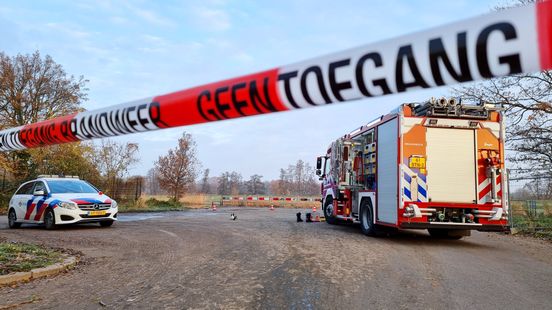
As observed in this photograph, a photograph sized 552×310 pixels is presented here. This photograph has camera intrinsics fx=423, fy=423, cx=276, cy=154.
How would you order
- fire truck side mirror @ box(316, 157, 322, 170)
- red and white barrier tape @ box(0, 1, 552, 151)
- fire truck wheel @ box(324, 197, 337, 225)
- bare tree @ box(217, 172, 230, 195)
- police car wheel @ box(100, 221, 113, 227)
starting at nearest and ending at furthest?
red and white barrier tape @ box(0, 1, 552, 151)
police car wheel @ box(100, 221, 113, 227)
fire truck wheel @ box(324, 197, 337, 225)
fire truck side mirror @ box(316, 157, 322, 170)
bare tree @ box(217, 172, 230, 195)

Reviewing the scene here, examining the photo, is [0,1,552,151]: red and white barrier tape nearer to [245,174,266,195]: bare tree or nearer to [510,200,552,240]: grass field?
[510,200,552,240]: grass field

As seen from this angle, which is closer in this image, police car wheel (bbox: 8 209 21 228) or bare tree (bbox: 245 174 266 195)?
police car wheel (bbox: 8 209 21 228)

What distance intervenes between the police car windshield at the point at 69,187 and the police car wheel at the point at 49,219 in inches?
25.0

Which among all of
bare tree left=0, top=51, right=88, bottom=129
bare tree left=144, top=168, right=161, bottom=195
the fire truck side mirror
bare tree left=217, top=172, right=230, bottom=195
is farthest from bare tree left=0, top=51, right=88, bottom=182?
bare tree left=217, top=172, right=230, bottom=195

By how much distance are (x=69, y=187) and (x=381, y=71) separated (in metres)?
12.2

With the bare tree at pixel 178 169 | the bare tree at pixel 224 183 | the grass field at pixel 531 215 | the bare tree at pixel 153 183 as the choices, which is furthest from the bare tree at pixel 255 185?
the grass field at pixel 531 215

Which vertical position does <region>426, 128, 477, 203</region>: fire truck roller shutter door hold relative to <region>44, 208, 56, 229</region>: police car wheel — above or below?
above

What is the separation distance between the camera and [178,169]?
35.7 meters

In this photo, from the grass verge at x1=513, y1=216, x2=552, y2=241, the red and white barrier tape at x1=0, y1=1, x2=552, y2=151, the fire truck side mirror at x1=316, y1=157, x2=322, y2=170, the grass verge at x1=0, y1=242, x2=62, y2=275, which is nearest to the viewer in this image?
the red and white barrier tape at x1=0, y1=1, x2=552, y2=151

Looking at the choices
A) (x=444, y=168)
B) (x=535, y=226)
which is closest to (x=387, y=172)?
(x=444, y=168)

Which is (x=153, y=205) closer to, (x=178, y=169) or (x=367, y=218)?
(x=178, y=169)

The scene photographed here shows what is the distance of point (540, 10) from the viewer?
202 centimetres

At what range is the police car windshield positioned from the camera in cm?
1224

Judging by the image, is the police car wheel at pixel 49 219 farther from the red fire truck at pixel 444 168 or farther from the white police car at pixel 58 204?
the red fire truck at pixel 444 168
